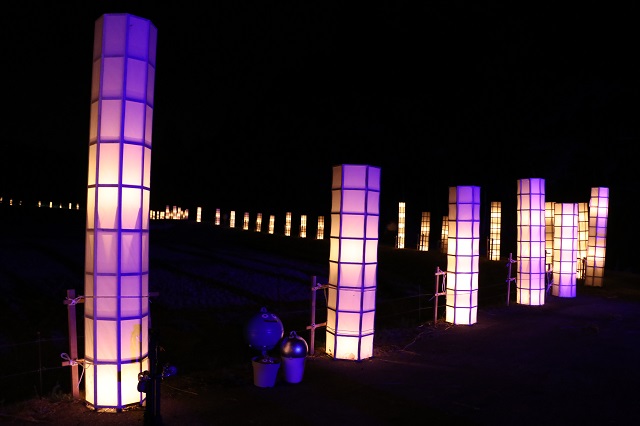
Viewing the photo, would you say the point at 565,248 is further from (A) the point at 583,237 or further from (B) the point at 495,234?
(B) the point at 495,234

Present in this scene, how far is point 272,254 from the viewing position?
31484 millimetres

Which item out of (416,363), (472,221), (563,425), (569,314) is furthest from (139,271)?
(569,314)

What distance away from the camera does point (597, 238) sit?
Answer: 2062 centimetres

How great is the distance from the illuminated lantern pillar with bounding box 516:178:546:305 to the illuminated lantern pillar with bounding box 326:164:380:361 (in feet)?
27.4

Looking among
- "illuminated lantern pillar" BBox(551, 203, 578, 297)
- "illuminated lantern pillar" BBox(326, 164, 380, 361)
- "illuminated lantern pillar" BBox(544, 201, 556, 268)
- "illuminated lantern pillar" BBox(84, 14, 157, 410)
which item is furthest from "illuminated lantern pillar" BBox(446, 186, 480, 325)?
"illuminated lantern pillar" BBox(544, 201, 556, 268)

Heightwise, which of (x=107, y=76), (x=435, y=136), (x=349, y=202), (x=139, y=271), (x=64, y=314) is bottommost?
(x=64, y=314)

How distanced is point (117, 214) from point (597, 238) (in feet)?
64.2

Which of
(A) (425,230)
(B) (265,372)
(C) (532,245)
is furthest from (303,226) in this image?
(B) (265,372)

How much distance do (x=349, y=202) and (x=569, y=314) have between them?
27.6 feet

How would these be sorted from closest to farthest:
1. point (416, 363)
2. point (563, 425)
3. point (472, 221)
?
1. point (563, 425)
2. point (416, 363)
3. point (472, 221)

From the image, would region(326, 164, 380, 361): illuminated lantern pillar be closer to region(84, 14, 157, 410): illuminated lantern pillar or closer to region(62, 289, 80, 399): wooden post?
region(84, 14, 157, 410): illuminated lantern pillar

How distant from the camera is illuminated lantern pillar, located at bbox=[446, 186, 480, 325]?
1237 cm

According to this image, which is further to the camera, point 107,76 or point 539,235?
point 539,235

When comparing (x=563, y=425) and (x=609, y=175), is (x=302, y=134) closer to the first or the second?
(x=609, y=175)
